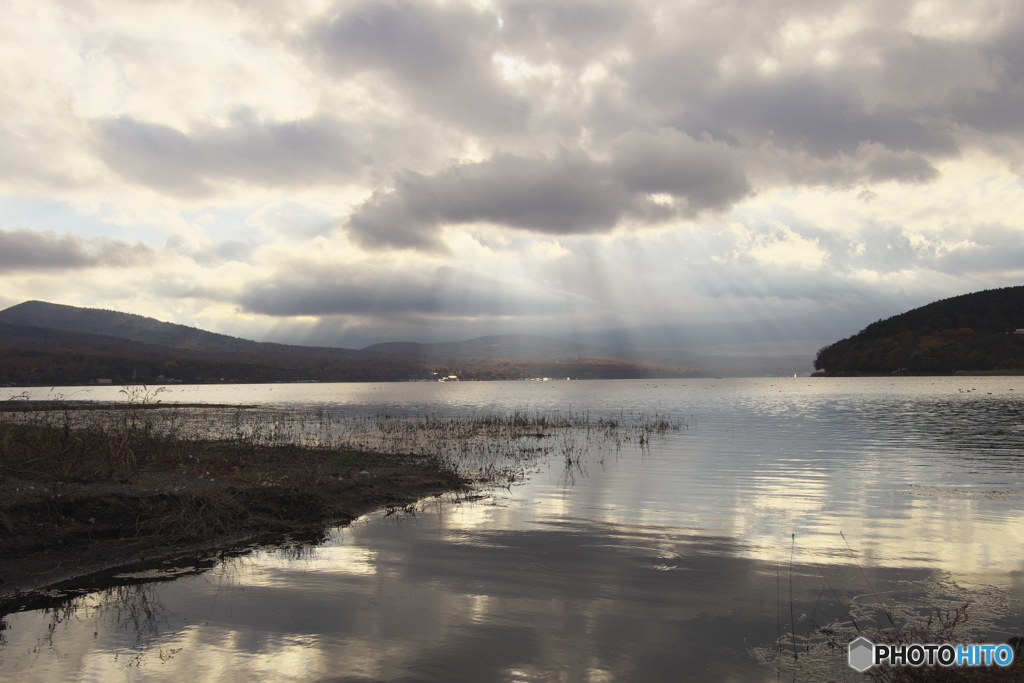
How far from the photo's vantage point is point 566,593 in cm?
1052

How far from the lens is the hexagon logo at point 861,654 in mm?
7805

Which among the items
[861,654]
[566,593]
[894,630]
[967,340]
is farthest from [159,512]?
[967,340]

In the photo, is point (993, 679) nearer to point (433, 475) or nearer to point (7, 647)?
point (7, 647)

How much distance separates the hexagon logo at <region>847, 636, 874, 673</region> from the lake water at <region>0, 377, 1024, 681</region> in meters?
0.34

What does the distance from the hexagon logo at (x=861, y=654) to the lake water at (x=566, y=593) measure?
0.34 metres

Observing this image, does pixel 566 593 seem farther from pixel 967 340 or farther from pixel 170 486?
pixel 967 340

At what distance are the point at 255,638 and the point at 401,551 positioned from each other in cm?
457

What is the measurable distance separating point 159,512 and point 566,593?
955 centimetres

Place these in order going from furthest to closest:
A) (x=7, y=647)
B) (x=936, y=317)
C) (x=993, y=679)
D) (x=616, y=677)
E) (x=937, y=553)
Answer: (x=936, y=317) → (x=937, y=553) → (x=7, y=647) → (x=616, y=677) → (x=993, y=679)

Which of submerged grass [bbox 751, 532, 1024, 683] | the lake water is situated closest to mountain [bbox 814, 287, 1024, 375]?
the lake water

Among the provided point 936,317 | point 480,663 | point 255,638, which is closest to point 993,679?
point 480,663

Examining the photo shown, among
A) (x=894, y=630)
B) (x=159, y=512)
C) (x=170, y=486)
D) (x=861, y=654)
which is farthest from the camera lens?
Result: (x=170, y=486)

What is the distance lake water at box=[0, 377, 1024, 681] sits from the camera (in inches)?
315

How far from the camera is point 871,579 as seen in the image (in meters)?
11.3
